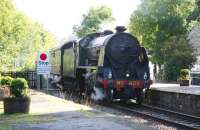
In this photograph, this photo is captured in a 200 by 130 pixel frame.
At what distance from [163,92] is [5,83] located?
30.8 feet

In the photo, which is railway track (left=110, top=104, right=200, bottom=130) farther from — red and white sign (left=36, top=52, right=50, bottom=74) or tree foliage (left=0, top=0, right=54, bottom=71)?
tree foliage (left=0, top=0, right=54, bottom=71)

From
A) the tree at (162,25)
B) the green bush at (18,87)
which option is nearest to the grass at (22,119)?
the green bush at (18,87)

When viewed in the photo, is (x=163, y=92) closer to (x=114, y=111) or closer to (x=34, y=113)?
(x=114, y=111)

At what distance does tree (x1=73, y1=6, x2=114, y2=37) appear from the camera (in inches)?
3482

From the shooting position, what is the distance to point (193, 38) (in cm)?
5853

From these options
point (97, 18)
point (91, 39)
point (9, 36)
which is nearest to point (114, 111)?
point (91, 39)

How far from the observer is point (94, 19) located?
88750 mm

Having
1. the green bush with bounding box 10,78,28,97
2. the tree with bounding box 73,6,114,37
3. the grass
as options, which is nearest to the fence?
the green bush with bounding box 10,78,28,97

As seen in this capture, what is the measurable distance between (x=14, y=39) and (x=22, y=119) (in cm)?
2824

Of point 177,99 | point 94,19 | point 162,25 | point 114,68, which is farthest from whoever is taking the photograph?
point 94,19

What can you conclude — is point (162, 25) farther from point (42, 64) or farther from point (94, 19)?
point (94, 19)

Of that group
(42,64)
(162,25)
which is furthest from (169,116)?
(162,25)

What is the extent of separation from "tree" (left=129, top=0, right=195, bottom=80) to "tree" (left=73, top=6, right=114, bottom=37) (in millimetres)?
29405

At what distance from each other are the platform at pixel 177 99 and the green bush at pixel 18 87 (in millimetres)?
6950
